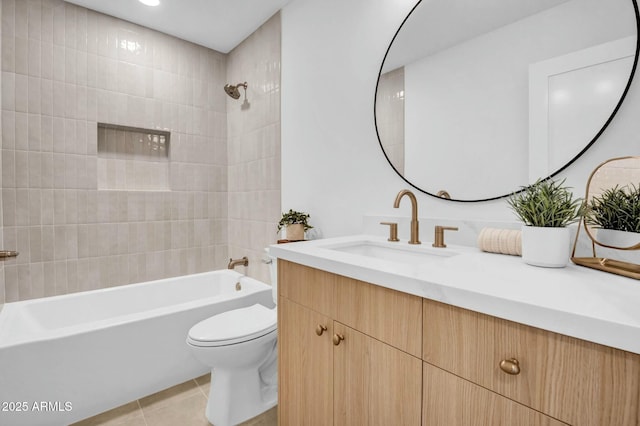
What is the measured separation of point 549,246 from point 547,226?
0.23 feet

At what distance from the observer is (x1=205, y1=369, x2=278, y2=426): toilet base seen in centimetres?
161

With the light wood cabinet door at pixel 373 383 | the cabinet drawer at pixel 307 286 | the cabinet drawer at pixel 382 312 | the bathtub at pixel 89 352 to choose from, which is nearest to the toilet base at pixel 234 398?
the bathtub at pixel 89 352

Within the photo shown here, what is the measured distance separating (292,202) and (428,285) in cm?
158

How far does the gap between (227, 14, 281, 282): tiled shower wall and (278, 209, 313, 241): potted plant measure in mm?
468

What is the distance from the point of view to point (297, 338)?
117 centimetres

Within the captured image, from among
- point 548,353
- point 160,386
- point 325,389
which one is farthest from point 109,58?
point 548,353

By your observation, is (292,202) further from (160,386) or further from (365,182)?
(160,386)

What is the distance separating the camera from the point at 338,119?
6.10ft

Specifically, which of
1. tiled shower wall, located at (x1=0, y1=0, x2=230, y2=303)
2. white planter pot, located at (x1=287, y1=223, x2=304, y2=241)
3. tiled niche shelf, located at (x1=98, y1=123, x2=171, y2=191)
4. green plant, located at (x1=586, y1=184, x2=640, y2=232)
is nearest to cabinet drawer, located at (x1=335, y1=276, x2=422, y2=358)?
green plant, located at (x1=586, y1=184, x2=640, y2=232)

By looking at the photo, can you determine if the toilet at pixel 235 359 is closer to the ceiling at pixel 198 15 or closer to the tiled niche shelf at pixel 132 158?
the tiled niche shelf at pixel 132 158

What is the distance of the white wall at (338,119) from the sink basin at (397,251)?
0.49 feet

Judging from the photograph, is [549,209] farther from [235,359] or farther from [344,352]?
[235,359]

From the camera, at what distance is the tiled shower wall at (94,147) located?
206 centimetres

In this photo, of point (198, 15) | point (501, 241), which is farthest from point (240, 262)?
point (501, 241)
